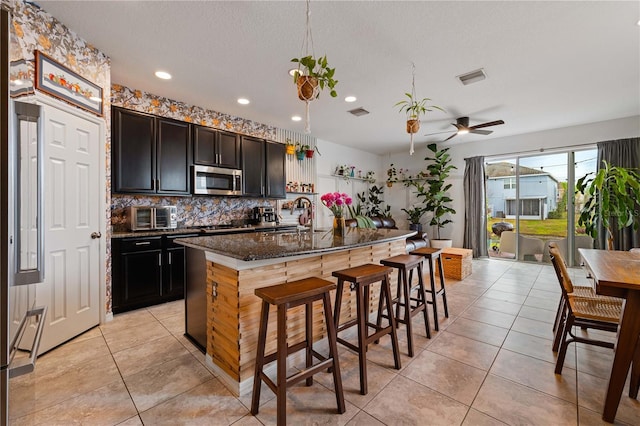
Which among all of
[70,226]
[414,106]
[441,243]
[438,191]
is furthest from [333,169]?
[70,226]

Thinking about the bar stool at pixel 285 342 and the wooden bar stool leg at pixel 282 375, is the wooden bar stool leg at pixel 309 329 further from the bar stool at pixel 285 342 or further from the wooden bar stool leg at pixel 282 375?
the wooden bar stool leg at pixel 282 375

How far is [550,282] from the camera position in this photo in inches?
165

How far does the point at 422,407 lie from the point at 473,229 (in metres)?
5.44

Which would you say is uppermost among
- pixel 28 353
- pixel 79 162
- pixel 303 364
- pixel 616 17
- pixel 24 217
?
pixel 616 17

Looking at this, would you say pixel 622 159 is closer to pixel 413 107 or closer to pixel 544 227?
pixel 544 227

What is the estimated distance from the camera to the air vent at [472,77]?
3.00 metres

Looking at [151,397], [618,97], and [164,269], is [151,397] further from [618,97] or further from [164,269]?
[618,97]

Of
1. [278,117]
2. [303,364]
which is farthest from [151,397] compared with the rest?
[278,117]

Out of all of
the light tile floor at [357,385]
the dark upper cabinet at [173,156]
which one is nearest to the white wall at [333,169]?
the dark upper cabinet at [173,156]

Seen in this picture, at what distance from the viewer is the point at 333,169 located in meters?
6.40

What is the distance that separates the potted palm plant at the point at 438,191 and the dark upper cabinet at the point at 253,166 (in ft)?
13.1

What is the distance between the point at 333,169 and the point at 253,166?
2.41 m

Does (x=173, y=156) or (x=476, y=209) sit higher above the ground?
(x=173, y=156)

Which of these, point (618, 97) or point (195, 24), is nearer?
point (195, 24)
